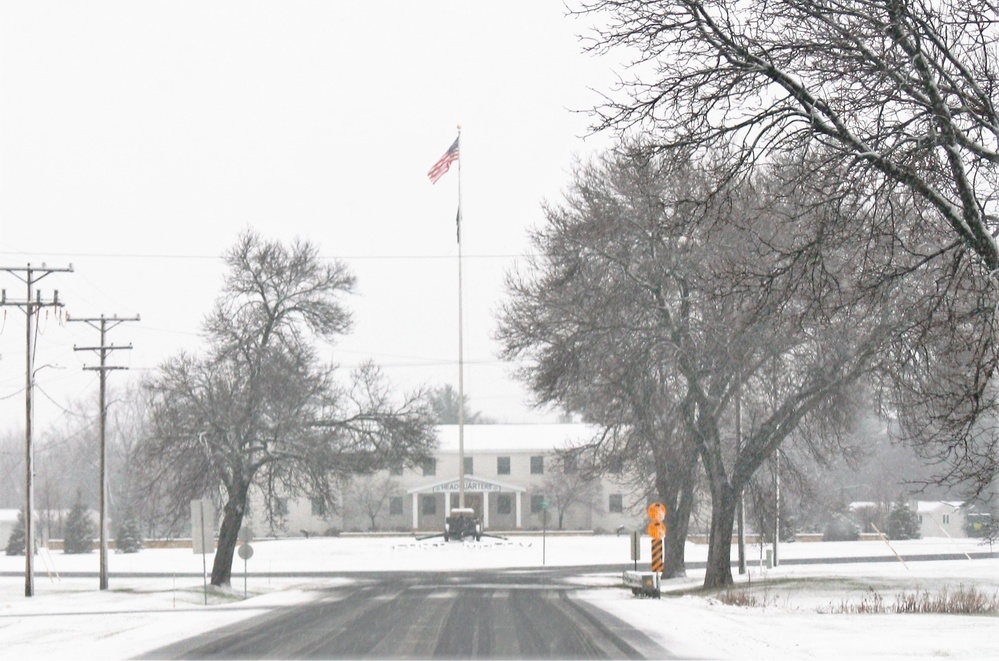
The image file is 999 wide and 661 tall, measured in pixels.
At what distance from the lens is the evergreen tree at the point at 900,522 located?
7831 centimetres

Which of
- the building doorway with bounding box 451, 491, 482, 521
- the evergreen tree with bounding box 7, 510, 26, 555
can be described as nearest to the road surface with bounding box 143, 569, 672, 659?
the evergreen tree with bounding box 7, 510, 26, 555

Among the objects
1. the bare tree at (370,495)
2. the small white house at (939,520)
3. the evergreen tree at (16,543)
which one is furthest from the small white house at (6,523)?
the small white house at (939,520)

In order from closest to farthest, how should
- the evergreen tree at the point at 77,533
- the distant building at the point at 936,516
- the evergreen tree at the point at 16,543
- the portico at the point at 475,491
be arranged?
the evergreen tree at the point at 16,543 → the evergreen tree at the point at 77,533 → the distant building at the point at 936,516 → the portico at the point at 475,491

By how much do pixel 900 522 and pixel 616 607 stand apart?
55.2 meters

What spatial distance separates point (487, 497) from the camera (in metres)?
93.8

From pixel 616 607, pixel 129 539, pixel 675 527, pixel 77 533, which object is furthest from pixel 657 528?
pixel 77 533

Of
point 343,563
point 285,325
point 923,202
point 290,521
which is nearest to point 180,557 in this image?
point 343,563

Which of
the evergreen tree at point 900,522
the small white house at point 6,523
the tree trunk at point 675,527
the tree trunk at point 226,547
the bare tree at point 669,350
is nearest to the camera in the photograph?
the bare tree at point 669,350

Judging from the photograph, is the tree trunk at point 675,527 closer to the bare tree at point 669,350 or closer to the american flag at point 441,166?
the bare tree at point 669,350

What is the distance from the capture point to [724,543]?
3316 centimetres

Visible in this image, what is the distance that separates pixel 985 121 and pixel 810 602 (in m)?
16.9

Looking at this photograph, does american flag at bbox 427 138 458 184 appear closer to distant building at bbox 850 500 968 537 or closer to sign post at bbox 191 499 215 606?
sign post at bbox 191 499 215 606

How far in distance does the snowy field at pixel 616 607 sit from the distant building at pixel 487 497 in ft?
79.0

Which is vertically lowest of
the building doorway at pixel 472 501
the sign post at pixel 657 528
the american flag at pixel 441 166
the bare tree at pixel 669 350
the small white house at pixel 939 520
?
the small white house at pixel 939 520
